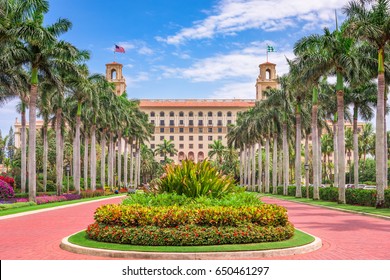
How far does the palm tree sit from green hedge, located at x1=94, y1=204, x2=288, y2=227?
57.4 feet

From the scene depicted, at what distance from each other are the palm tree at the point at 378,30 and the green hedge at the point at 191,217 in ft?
57.4

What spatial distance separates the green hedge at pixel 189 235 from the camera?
1190 centimetres

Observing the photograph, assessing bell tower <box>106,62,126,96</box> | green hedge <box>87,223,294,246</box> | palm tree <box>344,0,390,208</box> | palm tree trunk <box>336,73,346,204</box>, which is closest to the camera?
green hedge <box>87,223,294,246</box>

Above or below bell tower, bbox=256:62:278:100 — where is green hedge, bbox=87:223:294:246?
below

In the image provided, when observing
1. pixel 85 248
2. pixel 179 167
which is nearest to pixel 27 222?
pixel 179 167

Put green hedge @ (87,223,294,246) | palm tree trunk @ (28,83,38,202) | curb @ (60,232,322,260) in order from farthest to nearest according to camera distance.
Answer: palm tree trunk @ (28,83,38,202)
green hedge @ (87,223,294,246)
curb @ (60,232,322,260)

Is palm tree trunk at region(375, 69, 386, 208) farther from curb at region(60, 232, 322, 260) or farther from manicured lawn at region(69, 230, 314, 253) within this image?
curb at region(60, 232, 322, 260)

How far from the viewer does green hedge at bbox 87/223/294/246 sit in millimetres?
11898

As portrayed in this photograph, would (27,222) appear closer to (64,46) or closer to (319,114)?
(64,46)

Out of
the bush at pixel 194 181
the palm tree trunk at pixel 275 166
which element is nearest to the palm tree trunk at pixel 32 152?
the bush at pixel 194 181

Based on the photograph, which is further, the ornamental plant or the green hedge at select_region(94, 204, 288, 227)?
the ornamental plant

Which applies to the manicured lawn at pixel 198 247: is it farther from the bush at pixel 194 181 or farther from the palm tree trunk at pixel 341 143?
the palm tree trunk at pixel 341 143

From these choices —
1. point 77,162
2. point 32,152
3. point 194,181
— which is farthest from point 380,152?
point 77,162

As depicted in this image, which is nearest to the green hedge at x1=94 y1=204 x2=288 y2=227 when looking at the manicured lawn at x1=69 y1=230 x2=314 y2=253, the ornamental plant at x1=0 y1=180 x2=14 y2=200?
the manicured lawn at x1=69 y1=230 x2=314 y2=253
